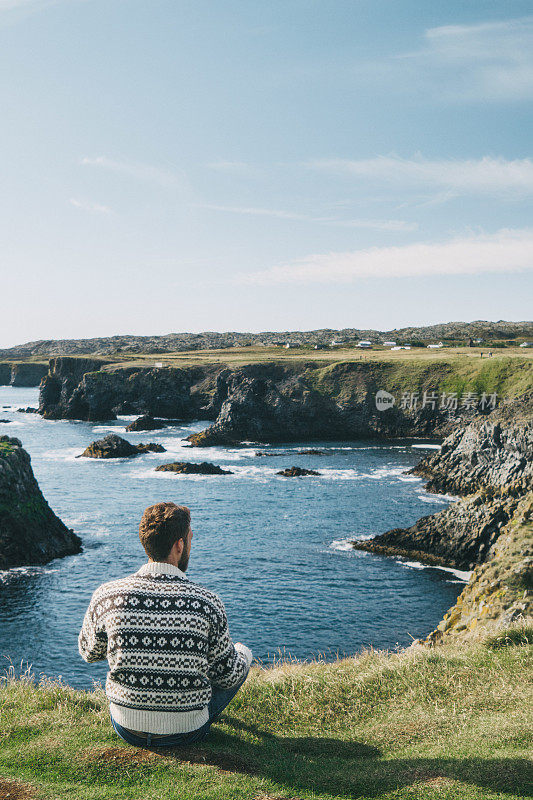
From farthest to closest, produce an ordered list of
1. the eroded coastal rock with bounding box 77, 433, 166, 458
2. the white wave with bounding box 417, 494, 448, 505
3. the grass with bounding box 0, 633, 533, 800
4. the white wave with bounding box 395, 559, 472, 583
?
the eroded coastal rock with bounding box 77, 433, 166, 458 < the white wave with bounding box 417, 494, 448, 505 < the white wave with bounding box 395, 559, 472, 583 < the grass with bounding box 0, 633, 533, 800

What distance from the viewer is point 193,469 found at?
243 feet

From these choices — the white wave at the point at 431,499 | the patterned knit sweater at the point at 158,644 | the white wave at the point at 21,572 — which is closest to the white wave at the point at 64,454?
the white wave at the point at 21,572

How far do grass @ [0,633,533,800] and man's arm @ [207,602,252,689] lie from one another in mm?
915

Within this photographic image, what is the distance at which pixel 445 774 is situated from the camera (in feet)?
23.0

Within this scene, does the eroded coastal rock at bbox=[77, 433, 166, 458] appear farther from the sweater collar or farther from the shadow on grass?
the sweater collar

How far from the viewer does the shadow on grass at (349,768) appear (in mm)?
6781

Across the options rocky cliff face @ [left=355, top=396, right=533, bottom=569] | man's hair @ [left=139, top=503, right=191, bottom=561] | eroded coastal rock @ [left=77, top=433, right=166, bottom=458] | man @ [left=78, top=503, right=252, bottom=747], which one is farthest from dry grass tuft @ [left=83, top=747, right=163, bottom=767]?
eroded coastal rock @ [left=77, top=433, right=166, bottom=458]

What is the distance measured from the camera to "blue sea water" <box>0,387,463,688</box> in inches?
1193

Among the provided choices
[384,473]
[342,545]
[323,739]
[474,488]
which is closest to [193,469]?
[384,473]

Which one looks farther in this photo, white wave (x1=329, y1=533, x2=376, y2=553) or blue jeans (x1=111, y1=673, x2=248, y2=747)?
white wave (x1=329, y1=533, x2=376, y2=553)

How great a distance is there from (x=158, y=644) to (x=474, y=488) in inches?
2333

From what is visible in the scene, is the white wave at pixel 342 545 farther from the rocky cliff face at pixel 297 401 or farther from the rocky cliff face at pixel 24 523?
the rocky cliff face at pixel 297 401

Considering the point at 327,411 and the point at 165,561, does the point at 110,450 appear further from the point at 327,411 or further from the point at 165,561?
the point at 165,561

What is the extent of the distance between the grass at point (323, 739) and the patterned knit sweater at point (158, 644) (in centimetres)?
67
